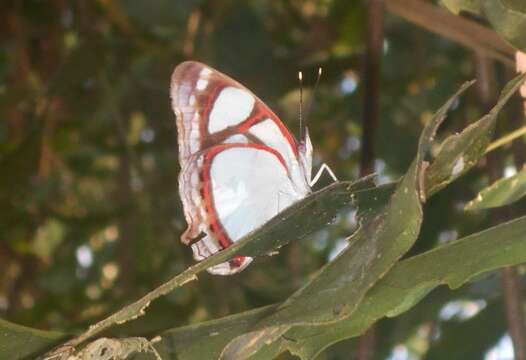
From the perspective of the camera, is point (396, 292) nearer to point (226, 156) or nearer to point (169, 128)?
point (226, 156)

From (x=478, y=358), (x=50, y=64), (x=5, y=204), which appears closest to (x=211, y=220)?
(x=478, y=358)

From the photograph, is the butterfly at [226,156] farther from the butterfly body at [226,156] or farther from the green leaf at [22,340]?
the green leaf at [22,340]

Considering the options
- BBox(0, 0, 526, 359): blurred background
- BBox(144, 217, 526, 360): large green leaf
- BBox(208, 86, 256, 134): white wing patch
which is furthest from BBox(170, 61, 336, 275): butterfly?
BBox(144, 217, 526, 360): large green leaf

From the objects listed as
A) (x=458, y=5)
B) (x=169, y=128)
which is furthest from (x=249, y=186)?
(x=169, y=128)

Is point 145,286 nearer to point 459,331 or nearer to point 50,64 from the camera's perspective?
point 50,64

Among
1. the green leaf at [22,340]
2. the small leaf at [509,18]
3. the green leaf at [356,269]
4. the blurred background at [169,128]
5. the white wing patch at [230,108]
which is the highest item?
the blurred background at [169,128]

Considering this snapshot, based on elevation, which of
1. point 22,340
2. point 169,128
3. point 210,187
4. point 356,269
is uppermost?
point 169,128

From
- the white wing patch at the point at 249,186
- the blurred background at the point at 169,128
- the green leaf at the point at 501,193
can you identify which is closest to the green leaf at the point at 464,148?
the green leaf at the point at 501,193
